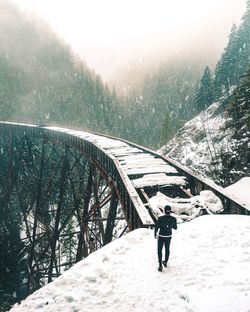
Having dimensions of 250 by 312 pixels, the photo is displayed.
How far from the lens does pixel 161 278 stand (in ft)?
19.1

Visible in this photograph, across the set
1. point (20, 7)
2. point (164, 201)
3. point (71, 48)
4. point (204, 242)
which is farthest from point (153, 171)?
point (20, 7)

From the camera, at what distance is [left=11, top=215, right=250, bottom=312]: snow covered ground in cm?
502

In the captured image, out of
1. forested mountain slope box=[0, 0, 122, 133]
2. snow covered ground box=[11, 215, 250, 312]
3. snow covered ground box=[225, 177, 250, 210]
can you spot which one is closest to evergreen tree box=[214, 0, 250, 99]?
forested mountain slope box=[0, 0, 122, 133]

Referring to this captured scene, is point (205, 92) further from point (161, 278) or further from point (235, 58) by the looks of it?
point (161, 278)

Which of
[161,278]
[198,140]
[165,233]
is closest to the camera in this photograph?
[161,278]

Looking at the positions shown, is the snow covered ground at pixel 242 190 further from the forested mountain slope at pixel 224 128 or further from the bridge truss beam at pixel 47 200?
the bridge truss beam at pixel 47 200

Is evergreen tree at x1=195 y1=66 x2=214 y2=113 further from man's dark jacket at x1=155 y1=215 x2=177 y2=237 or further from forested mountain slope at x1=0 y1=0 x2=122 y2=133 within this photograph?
man's dark jacket at x1=155 y1=215 x2=177 y2=237

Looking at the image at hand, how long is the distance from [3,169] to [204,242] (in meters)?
26.6

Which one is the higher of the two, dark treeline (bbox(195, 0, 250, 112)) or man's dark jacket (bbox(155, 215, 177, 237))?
dark treeline (bbox(195, 0, 250, 112))

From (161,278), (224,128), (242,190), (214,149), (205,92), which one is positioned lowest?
(161,278)

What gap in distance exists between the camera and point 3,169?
3055cm

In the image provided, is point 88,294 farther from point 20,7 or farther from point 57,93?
point 20,7

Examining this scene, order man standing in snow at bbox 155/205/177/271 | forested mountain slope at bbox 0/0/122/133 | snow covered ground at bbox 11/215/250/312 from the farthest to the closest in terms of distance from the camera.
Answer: forested mountain slope at bbox 0/0/122/133 < man standing in snow at bbox 155/205/177/271 < snow covered ground at bbox 11/215/250/312

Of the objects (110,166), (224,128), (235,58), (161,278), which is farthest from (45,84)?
(161,278)
